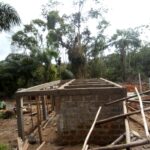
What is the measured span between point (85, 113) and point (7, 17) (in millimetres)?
12185

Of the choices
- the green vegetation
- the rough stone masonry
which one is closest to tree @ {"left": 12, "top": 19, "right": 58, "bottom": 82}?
the green vegetation

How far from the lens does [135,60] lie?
93.6 feet

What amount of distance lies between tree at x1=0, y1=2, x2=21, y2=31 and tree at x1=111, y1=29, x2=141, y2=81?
35.3 feet

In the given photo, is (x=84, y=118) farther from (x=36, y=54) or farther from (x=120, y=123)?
(x=36, y=54)

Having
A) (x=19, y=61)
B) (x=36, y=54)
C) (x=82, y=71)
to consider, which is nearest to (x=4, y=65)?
(x=19, y=61)

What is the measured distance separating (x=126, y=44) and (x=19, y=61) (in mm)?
9078

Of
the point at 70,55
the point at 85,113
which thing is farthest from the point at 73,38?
the point at 85,113

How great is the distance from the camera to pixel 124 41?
89.7 feet

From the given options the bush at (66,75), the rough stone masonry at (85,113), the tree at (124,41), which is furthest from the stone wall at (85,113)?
the tree at (124,41)

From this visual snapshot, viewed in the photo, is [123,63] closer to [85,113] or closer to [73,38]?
[73,38]

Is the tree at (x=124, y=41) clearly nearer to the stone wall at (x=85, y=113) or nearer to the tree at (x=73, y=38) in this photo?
the tree at (x=73, y=38)

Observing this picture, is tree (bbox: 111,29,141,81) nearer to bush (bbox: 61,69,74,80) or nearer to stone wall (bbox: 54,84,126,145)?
bush (bbox: 61,69,74,80)

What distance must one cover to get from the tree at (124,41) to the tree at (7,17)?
1076cm

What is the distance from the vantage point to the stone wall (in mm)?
8195
